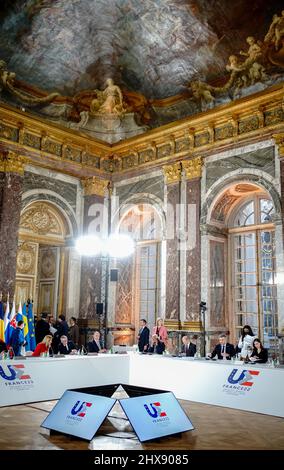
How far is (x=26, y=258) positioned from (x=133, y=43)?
681cm

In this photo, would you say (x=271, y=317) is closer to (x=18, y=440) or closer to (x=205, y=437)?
(x=205, y=437)

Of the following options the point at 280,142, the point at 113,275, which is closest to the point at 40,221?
the point at 113,275

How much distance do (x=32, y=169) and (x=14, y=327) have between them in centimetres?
455

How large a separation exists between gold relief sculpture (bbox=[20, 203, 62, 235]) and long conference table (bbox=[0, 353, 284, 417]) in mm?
5080

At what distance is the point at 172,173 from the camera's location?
12781 millimetres

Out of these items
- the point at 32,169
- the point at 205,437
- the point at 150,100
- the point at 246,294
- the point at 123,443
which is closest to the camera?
the point at 123,443

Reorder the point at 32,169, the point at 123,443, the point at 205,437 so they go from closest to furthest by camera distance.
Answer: the point at 123,443
the point at 205,437
the point at 32,169

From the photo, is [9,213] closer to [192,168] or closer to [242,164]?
[192,168]

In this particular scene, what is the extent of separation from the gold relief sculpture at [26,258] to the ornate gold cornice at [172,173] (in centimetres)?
427

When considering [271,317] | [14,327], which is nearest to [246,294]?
[271,317]

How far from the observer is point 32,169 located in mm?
12633

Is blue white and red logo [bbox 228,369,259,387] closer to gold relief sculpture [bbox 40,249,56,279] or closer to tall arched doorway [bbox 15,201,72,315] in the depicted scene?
tall arched doorway [bbox 15,201,72,315]

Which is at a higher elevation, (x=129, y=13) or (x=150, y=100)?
(x=129, y=13)

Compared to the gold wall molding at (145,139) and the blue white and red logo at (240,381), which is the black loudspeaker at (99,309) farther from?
the blue white and red logo at (240,381)
